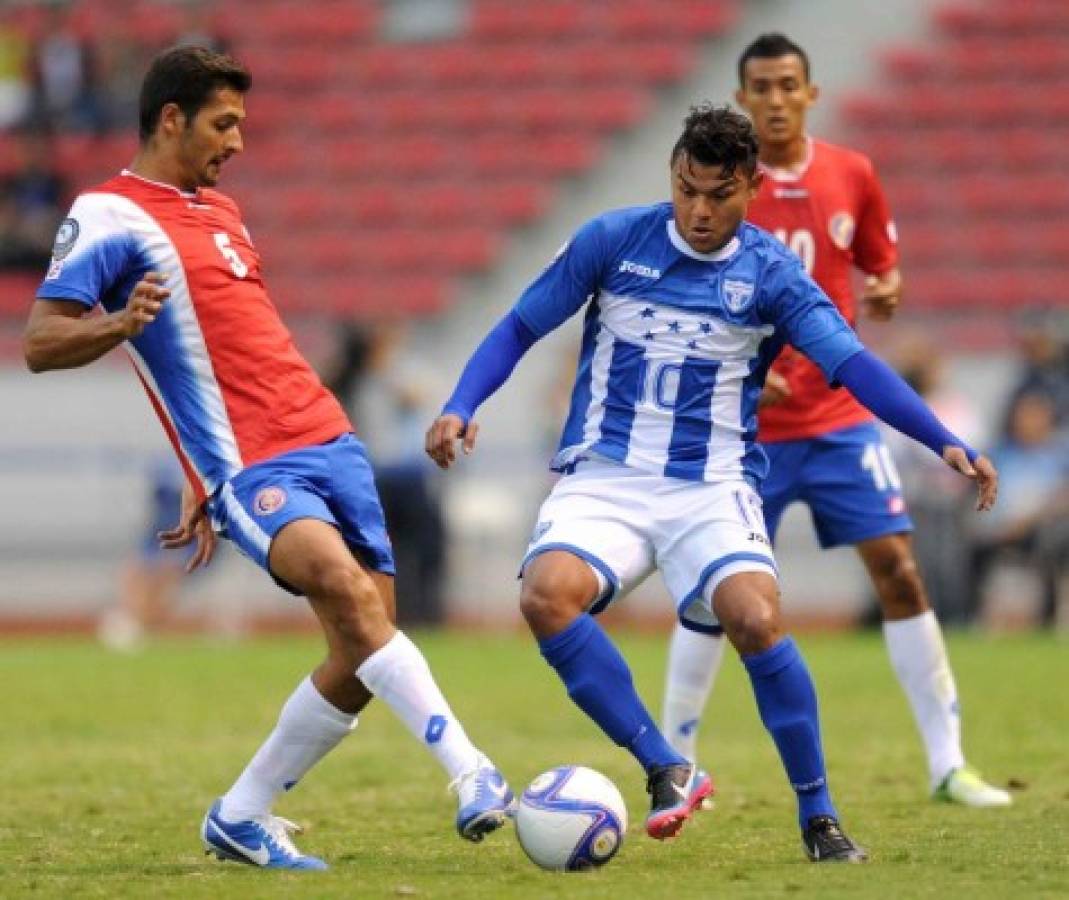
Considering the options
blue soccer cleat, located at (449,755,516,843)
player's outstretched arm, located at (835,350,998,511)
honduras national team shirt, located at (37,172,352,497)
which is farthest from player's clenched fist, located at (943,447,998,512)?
honduras national team shirt, located at (37,172,352,497)

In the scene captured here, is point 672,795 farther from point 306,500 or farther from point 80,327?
point 80,327

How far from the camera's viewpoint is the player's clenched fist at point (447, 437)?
713cm

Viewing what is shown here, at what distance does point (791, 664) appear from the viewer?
23.3ft

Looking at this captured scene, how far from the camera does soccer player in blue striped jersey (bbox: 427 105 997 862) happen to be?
23.4ft

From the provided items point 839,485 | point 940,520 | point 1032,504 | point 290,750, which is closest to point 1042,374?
point 1032,504

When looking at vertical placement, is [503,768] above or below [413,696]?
below

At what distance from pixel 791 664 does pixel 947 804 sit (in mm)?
2036

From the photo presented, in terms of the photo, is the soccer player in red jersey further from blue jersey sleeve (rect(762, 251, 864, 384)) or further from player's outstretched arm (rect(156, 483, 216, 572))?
blue jersey sleeve (rect(762, 251, 864, 384))

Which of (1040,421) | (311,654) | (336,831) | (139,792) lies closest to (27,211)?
(311,654)

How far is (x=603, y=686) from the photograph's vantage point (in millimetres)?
7238

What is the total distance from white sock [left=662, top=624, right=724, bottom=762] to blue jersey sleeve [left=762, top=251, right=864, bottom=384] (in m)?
2.03

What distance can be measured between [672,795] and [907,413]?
133 cm

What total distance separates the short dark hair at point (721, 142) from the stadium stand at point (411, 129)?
1448 centimetres

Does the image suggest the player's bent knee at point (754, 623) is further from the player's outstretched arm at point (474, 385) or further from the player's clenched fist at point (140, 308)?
the player's clenched fist at point (140, 308)
